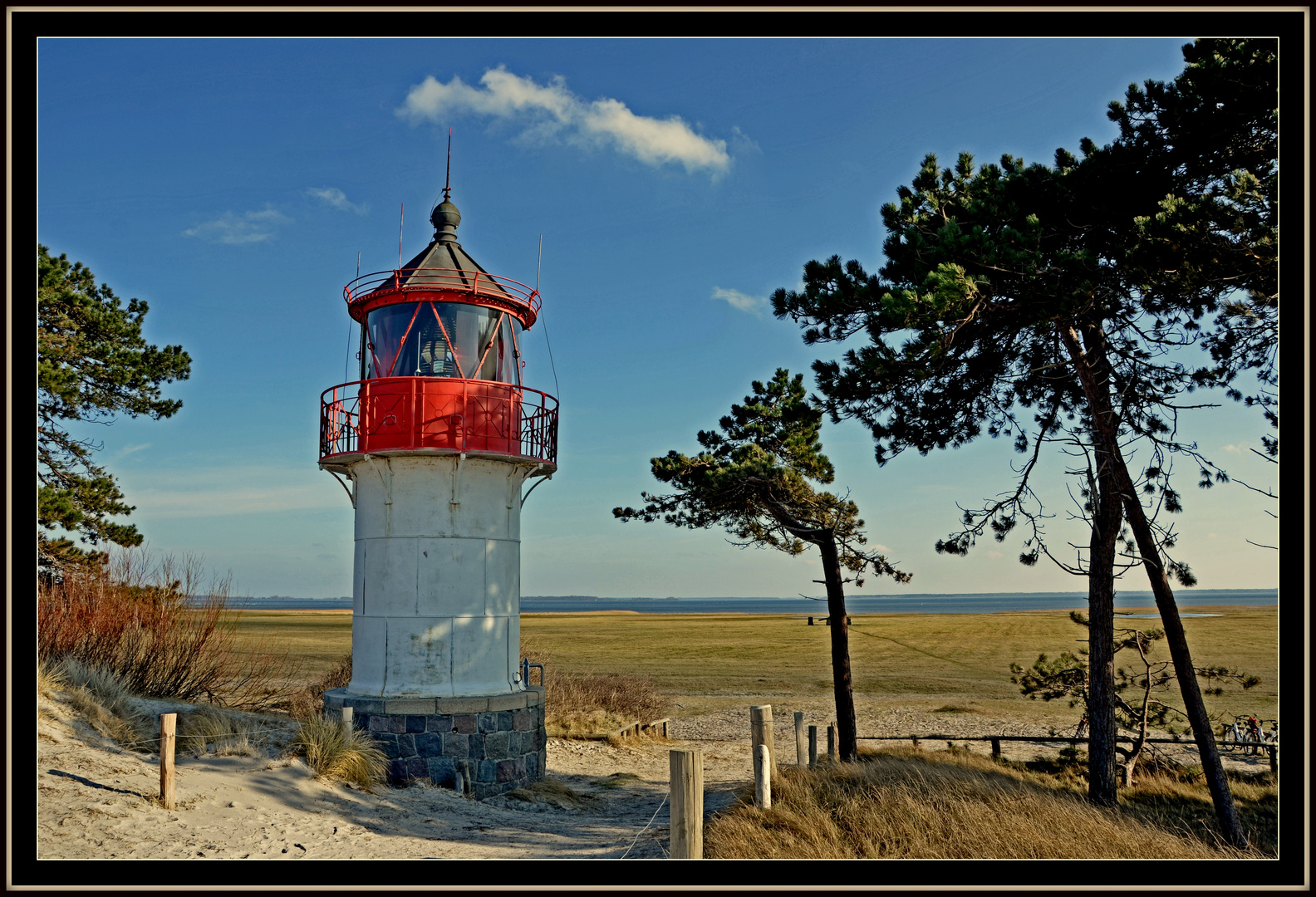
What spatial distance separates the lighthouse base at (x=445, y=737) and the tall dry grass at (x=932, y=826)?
498cm

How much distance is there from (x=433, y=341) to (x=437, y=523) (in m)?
2.97

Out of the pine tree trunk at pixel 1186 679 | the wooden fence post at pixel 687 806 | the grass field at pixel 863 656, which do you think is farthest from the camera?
the grass field at pixel 863 656

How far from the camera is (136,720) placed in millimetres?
13086

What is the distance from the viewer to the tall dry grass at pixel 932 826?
8555mm

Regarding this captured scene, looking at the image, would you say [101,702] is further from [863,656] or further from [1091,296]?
[863,656]

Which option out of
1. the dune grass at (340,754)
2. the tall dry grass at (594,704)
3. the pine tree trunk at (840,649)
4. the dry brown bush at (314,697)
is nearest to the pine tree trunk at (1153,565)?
the pine tree trunk at (840,649)

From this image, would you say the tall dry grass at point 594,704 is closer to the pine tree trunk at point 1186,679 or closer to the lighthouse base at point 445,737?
the lighthouse base at point 445,737

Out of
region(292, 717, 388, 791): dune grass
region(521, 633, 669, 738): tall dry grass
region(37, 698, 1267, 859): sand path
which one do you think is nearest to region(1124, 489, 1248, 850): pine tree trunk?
region(37, 698, 1267, 859): sand path

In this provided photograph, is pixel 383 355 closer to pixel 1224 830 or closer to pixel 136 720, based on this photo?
pixel 136 720

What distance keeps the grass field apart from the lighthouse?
47.3 ft

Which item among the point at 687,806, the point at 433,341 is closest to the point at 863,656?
the point at 433,341

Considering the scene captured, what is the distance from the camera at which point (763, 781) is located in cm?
959

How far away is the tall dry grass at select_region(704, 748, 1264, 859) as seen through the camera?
28.1ft
